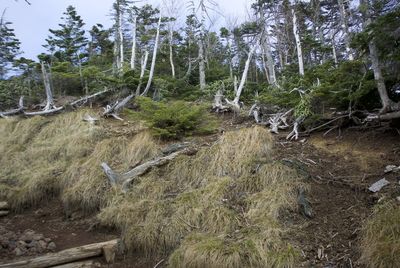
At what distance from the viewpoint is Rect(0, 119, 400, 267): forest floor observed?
4344 mm

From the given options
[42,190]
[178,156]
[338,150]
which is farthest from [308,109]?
[42,190]

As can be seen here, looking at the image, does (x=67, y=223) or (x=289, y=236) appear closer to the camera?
(x=289, y=236)

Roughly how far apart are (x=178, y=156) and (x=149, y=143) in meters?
1.08

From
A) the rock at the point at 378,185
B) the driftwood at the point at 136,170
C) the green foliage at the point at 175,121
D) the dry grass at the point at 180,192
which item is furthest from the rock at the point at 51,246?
the rock at the point at 378,185

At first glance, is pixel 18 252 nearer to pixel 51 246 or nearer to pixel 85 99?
pixel 51 246

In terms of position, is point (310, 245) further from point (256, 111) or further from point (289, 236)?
point (256, 111)

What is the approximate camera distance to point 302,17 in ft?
72.4

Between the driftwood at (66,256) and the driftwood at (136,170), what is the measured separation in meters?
1.43

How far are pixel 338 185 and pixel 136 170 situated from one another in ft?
11.6

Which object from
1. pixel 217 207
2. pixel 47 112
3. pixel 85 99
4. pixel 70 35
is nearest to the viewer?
pixel 217 207

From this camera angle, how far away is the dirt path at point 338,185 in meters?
4.25

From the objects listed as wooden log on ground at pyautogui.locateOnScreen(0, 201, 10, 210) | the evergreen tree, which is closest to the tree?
the evergreen tree

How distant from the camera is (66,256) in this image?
5086 mm

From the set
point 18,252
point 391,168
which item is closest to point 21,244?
point 18,252
